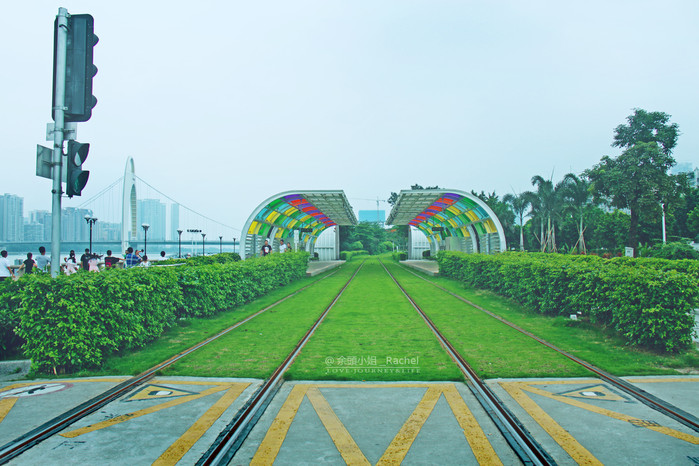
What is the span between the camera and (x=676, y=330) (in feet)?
21.7

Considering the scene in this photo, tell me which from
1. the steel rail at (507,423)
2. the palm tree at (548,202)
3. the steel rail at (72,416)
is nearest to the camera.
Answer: the steel rail at (507,423)

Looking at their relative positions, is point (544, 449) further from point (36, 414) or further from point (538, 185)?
point (538, 185)

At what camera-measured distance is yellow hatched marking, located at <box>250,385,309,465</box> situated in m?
3.61

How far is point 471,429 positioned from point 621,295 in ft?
15.9

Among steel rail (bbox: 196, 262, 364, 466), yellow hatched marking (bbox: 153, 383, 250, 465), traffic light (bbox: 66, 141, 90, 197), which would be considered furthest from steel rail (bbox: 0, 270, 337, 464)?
traffic light (bbox: 66, 141, 90, 197)

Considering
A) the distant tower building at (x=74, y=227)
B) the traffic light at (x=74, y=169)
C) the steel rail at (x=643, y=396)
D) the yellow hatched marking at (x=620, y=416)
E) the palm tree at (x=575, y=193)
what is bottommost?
the yellow hatched marking at (x=620, y=416)

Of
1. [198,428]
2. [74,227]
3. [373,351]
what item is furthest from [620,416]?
[74,227]

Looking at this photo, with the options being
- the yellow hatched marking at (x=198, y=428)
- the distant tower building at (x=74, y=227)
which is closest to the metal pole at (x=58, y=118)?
the yellow hatched marking at (x=198, y=428)

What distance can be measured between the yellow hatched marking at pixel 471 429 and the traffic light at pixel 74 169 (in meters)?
5.08

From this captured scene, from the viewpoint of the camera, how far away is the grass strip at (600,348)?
6.07m

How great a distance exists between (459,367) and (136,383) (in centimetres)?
424

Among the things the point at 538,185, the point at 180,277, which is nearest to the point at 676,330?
the point at 180,277

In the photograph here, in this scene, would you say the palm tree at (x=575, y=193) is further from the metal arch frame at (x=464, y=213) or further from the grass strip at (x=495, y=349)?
the grass strip at (x=495, y=349)

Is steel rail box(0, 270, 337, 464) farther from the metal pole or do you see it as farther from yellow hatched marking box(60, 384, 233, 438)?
the metal pole
